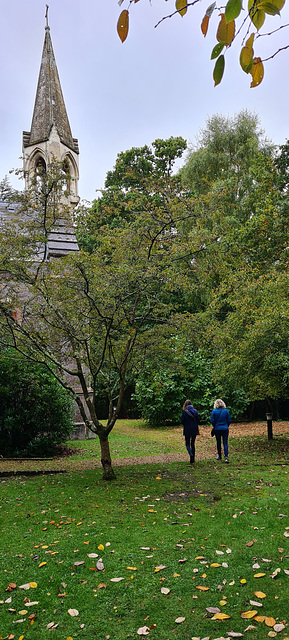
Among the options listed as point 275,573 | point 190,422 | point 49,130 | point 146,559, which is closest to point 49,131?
point 49,130

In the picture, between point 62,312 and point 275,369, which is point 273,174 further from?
point 62,312

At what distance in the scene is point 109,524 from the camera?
21.3ft

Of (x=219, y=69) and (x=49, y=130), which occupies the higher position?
(x=49, y=130)

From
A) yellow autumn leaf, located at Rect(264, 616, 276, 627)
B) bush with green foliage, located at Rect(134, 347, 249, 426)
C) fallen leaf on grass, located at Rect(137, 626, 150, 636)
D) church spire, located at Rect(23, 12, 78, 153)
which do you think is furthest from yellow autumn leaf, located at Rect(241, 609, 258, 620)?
church spire, located at Rect(23, 12, 78, 153)

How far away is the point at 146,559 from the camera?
5.39m

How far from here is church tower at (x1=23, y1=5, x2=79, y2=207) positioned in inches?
857

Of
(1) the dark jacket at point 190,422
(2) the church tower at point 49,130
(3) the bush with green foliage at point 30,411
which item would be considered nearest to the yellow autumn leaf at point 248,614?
(1) the dark jacket at point 190,422

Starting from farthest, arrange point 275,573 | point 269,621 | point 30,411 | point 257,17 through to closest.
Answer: point 30,411 → point 275,573 → point 269,621 → point 257,17

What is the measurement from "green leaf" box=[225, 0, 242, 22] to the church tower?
63.8ft

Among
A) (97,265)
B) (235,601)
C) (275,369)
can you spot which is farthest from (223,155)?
(235,601)

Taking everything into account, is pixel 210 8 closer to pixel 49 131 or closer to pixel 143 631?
pixel 143 631

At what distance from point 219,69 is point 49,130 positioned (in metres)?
21.6

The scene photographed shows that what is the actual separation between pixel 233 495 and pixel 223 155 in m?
Answer: 23.8

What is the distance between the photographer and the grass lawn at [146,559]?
4.15 meters
